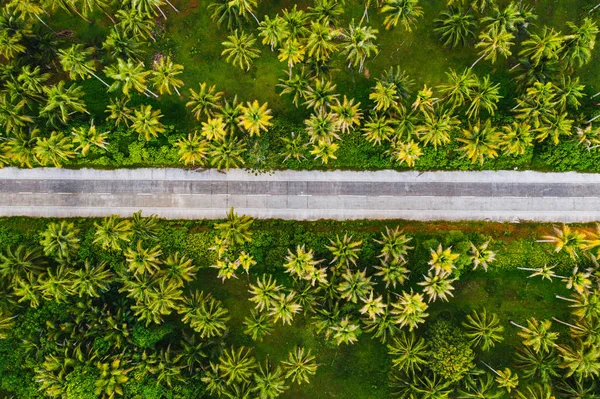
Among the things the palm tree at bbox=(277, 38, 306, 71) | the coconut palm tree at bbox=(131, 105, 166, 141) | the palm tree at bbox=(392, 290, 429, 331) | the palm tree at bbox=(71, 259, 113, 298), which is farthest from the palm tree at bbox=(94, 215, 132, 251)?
the palm tree at bbox=(392, 290, 429, 331)

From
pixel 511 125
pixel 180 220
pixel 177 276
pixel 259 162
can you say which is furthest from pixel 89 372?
Result: pixel 511 125

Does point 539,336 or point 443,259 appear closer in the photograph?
point 443,259

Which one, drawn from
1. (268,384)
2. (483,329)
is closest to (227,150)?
(268,384)

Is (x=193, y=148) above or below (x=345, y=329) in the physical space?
above

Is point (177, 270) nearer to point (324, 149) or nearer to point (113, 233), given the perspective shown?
point (113, 233)

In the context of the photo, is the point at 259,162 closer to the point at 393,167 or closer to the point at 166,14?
the point at 393,167
